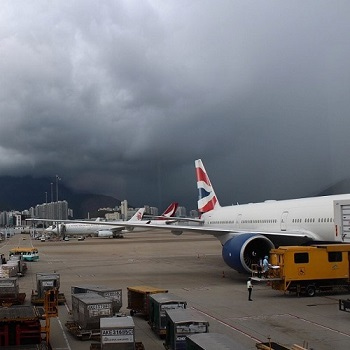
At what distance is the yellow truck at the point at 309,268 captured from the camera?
75.8 ft

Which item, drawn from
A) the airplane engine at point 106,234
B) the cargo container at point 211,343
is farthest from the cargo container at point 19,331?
the airplane engine at point 106,234

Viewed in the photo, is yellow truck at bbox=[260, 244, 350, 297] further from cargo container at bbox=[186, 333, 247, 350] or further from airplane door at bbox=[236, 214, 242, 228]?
airplane door at bbox=[236, 214, 242, 228]

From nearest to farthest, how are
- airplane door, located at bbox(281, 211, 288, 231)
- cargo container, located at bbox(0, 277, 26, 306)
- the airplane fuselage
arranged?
cargo container, located at bbox(0, 277, 26, 306) → the airplane fuselage → airplane door, located at bbox(281, 211, 288, 231)

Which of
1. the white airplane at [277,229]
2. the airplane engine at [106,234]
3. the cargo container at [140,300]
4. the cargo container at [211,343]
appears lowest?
the airplane engine at [106,234]

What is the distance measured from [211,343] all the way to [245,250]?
1797 centimetres

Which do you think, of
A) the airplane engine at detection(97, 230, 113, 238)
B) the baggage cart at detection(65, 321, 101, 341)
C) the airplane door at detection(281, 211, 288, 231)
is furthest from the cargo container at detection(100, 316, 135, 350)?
the airplane engine at detection(97, 230, 113, 238)

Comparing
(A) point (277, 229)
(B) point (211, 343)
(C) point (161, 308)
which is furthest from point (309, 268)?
(B) point (211, 343)

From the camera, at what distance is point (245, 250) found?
92.0 feet

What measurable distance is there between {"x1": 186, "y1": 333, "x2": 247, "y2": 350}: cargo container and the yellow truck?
492 inches

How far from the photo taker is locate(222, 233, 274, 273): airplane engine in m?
27.5

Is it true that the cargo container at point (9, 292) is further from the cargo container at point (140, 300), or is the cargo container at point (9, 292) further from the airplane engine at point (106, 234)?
the airplane engine at point (106, 234)

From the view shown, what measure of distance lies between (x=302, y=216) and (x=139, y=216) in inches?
3440

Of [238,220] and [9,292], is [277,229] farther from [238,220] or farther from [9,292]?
[9,292]

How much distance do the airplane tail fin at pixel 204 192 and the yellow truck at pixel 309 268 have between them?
2226 centimetres
